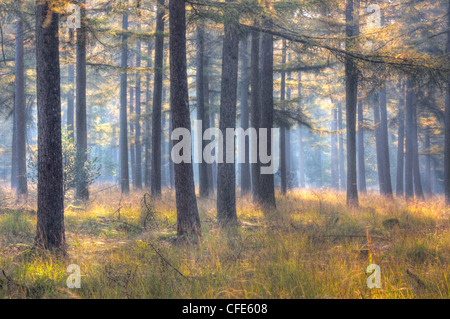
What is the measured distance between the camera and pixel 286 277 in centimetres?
430

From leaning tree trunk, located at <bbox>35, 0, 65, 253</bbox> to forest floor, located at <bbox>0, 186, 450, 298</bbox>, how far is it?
473 mm

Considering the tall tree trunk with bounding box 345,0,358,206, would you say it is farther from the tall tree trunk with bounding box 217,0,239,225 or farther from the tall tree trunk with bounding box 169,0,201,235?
the tall tree trunk with bounding box 169,0,201,235

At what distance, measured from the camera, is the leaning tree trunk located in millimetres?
5387

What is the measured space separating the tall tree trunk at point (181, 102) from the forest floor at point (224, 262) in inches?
20.7

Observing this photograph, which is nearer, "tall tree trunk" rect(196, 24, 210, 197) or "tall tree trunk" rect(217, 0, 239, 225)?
"tall tree trunk" rect(217, 0, 239, 225)

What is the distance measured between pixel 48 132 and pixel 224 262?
382 centimetres

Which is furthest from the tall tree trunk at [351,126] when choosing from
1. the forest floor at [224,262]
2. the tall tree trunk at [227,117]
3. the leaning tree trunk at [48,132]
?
the leaning tree trunk at [48,132]

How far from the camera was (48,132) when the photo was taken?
541cm

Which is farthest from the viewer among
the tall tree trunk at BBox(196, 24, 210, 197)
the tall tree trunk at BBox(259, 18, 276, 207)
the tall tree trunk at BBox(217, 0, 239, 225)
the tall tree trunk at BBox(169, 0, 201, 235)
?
the tall tree trunk at BBox(196, 24, 210, 197)

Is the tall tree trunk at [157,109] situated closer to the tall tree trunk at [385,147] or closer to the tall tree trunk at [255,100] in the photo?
the tall tree trunk at [255,100]

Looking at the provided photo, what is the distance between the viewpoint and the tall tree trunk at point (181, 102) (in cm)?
666

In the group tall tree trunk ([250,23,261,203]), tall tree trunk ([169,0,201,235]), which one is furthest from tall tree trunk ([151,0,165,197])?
tall tree trunk ([169,0,201,235])
